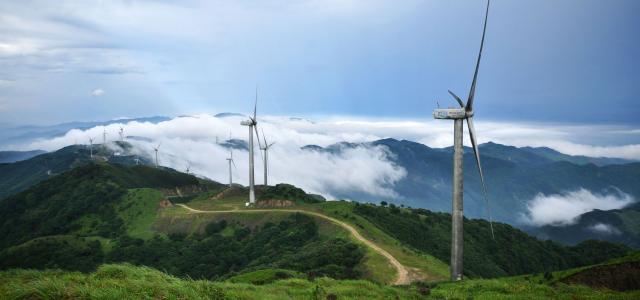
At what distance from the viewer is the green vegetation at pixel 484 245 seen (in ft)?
443

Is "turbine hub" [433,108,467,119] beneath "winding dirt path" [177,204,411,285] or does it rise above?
above

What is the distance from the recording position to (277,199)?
151 m

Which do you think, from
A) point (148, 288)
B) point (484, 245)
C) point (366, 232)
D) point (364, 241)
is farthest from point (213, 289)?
point (484, 245)

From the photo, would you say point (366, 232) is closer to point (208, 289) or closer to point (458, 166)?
point (458, 166)

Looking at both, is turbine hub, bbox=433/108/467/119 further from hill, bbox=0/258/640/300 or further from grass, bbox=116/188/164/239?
grass, bbox=116/188/164/239

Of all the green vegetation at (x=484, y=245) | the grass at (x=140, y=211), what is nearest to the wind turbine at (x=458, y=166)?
the green vegetation at (x=484, y=245)

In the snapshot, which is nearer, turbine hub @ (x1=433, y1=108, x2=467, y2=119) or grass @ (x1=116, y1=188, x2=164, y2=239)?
turbine hub @ (x1=433, y1=108, x2=467, y2=119)

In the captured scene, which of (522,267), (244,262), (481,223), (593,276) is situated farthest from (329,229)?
(481,223)

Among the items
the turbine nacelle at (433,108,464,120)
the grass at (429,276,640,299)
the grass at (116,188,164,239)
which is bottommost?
the grass at (116,188,164,239)

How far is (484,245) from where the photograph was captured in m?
165

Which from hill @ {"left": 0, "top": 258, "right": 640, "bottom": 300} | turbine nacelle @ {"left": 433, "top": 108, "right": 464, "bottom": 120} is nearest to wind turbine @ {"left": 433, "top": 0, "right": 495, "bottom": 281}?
turbine nacelle @ {"left": 433, "top": 108, "right": 464, "bottom": 120}

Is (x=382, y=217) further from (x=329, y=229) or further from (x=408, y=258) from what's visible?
(x=408, y=258)

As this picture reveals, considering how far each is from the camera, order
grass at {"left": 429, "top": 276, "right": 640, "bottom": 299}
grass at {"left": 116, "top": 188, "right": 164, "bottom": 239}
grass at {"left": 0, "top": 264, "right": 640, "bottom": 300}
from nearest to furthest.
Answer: grass at {"left": 0, "top": 264, "right": 640, "bottom": 300} → grass at {"left": 429, "top": 276, "right": 640, "bottom": 299} → grass at {"left": 116, "top": 188, "right": 164, "bottom": 239}

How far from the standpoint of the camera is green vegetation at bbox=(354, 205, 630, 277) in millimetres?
135000
